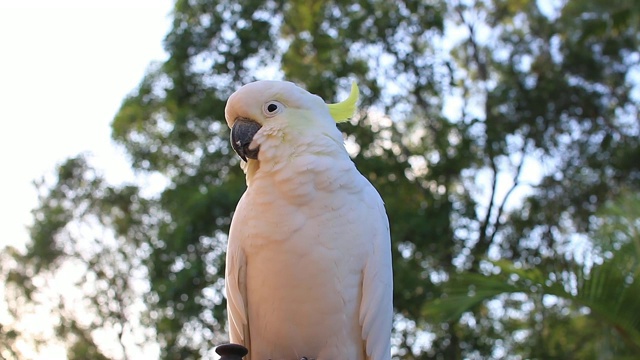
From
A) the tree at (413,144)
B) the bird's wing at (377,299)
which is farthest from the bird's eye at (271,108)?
the tree at (413,144)

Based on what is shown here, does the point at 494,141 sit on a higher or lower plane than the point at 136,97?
lower

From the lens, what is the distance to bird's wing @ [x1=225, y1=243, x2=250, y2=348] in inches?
84.0

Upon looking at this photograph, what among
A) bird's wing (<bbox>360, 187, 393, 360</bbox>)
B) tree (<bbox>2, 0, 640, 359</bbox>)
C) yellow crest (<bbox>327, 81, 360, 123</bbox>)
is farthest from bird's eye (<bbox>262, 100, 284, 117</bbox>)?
tree (<bbox>2, 0, 640, 359</bbox>)

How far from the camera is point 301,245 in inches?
79.7

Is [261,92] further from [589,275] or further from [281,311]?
[589,275]

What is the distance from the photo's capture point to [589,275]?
3.14m

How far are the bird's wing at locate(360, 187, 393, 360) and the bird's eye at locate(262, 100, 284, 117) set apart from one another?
40 centimetres

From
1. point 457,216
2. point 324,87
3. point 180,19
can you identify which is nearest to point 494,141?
point 457,216

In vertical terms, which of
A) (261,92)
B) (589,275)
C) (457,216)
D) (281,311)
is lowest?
(281,311)

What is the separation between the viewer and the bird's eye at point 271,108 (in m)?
2.14

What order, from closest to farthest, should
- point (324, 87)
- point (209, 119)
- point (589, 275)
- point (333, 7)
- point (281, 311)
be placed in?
point (281, 311) → point (589, 275) → point (324, 87) → point (209, 119) → point (333, 7)

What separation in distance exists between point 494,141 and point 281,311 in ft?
26.9

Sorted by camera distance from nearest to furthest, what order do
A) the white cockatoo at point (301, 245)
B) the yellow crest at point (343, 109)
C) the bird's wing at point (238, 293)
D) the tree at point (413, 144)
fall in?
the white cockatoo at point (301, 245)
the bird's wing at point (238, 293)
the yellow crest at point (343, 109)
the tree at point (413, 144)

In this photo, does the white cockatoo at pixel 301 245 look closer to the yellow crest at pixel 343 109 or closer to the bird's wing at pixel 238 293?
the bird's wing at pixel 238 293
